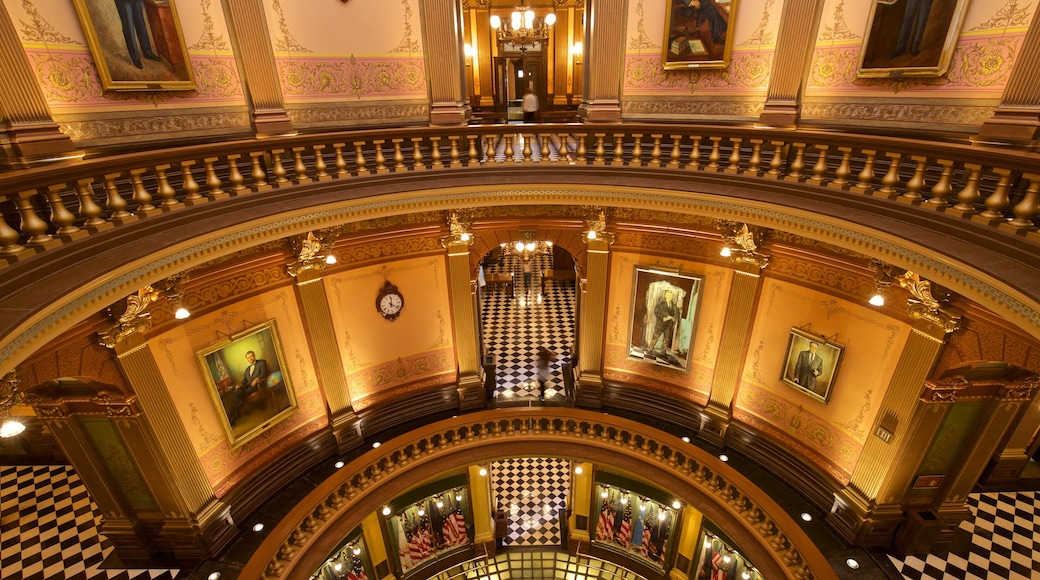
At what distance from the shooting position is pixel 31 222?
3.51 m

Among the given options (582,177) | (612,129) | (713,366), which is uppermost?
(612,129)

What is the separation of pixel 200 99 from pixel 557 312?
9.45 m

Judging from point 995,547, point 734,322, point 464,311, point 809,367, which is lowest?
point 995,547

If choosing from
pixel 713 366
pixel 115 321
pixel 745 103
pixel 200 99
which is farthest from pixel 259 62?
pixel 713 366

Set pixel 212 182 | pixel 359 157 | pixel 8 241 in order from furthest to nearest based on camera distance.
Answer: pixel 359 157 < pixel 212 182 < pixel 8 241

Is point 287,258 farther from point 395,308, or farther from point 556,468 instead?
point 556,468

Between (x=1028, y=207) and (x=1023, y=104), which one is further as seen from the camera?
(x=1023, y=104)

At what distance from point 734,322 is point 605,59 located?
4640 mm

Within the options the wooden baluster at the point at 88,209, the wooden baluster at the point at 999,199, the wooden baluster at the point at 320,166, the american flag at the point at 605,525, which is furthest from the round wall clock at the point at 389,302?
the wooden baluster at the point at 999,199

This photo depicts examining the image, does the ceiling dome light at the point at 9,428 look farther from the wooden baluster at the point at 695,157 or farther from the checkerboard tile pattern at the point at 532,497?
the wooden baluster at the point at 695,157

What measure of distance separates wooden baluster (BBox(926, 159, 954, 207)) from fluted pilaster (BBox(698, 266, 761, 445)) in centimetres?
301

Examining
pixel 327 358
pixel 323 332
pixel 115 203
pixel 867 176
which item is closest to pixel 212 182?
pixel 115 203

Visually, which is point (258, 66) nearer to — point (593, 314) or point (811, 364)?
point (593, 314)

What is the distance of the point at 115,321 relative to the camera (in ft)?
17.6
